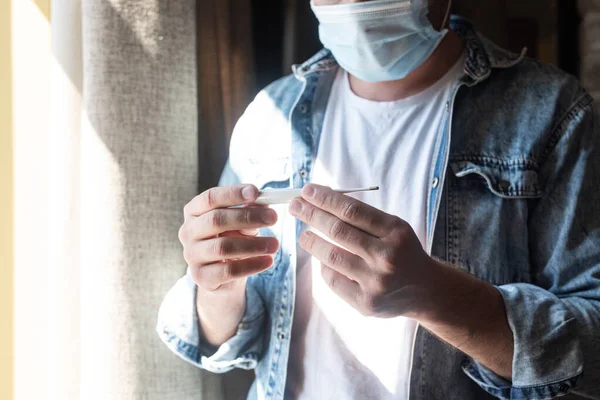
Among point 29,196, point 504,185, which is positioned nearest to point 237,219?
point 504,185

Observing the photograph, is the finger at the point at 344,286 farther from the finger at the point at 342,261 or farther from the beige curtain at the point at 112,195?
the beige curtain at the point at 112,195

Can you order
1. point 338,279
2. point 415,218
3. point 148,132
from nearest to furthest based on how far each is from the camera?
point 338,279 < point 415,218 < point 148,132

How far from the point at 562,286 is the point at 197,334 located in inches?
22.3

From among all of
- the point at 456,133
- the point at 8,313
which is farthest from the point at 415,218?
the point at 8,313

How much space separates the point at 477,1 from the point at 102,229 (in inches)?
37.3

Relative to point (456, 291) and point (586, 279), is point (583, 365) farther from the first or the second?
point (456, 291)

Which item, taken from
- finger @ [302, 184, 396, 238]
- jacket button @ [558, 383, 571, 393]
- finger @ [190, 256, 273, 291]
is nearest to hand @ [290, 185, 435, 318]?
finger @ [302, 184, 396, 238]

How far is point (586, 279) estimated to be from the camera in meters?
0.84

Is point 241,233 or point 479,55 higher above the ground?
point 479,55

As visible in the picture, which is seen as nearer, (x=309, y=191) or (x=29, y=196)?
(x=309, y=191)

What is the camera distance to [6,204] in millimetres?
1102

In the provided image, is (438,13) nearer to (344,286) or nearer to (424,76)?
(424,76)

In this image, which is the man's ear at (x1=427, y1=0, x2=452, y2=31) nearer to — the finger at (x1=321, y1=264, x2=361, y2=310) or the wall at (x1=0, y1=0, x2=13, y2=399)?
the finger at (x1=321, y1=264, x2=361, y2=310)

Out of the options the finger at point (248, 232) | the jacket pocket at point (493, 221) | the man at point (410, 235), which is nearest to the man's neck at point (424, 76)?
the man at point (410, 235)
